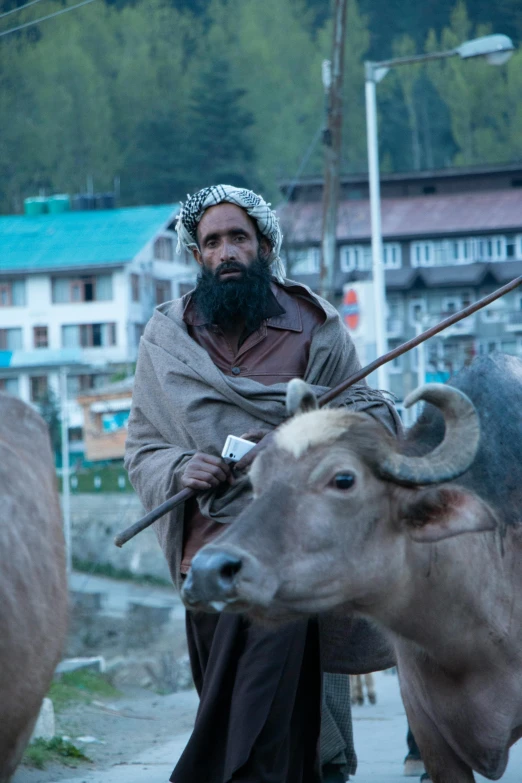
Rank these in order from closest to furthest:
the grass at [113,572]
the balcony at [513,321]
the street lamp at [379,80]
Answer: the street lamp at [379,80]
the grass at [113,572]
the balcony at [513,321]

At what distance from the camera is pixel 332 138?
16.3 meters

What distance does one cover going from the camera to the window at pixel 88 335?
179ft

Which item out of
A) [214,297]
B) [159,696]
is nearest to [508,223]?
[159,696]

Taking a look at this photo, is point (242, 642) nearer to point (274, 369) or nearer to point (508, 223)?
point (274, 369)

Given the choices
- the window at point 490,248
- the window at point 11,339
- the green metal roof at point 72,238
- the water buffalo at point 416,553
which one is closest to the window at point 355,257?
the window at point 490,248

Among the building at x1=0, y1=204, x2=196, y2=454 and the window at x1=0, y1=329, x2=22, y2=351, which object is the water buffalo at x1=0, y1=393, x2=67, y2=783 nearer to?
the building at x1=0, y1=204, x2=196, y2=454

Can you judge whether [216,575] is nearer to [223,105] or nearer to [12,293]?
[12,293]

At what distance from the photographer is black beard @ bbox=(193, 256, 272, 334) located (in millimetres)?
5273

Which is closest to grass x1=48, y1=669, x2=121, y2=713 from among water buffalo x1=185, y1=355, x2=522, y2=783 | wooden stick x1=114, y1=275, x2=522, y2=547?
wooden stick x1=114, y1=275, x2=522, y2=547

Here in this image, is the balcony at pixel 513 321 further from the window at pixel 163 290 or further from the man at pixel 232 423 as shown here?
the man at pixel 232 423

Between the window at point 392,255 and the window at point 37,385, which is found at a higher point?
the window at point 392,255

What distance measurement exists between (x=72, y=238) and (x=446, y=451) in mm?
50996

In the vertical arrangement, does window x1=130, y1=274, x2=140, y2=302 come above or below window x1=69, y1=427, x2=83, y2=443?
above

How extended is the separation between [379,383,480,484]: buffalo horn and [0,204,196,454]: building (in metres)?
47.5
